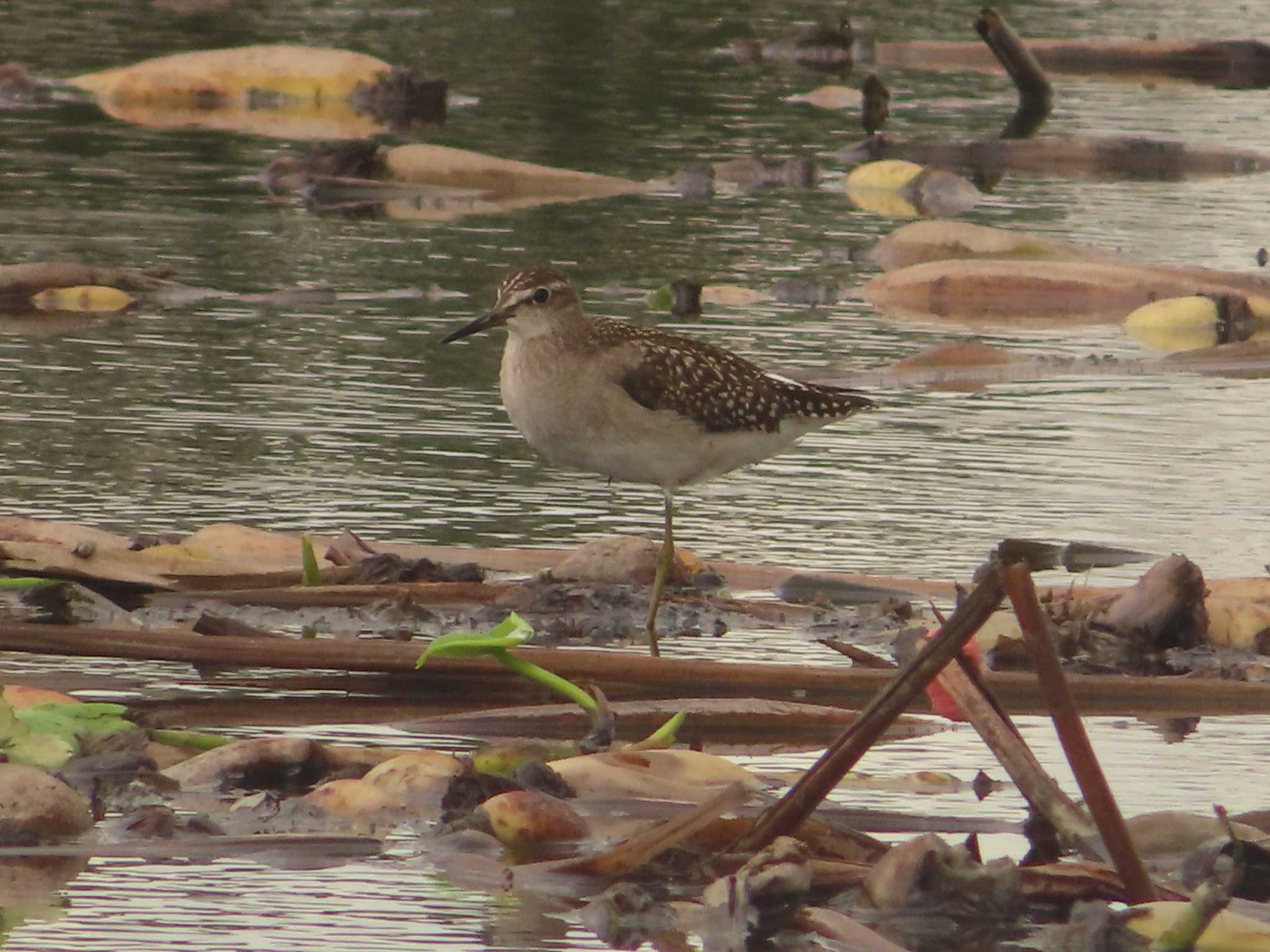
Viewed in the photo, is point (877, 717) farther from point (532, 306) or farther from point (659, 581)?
point (532, 306)

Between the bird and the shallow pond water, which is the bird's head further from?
the shallow pond water

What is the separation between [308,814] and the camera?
4734 mm

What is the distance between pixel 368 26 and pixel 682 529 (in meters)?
14.1

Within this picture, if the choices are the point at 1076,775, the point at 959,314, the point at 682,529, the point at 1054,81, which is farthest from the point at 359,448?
the point at 1054,81

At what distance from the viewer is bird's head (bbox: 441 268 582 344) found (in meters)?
7.65

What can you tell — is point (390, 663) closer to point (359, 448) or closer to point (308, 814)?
point (308, 814)

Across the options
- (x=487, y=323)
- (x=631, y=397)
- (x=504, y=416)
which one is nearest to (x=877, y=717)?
(x=631, y=397)

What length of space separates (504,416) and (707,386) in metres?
1.46

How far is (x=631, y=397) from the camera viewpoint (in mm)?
7488

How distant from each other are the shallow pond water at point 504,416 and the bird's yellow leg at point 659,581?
0.15 m

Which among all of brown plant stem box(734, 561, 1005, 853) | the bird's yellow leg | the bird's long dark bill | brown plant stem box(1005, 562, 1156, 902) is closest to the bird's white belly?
the bird's long dark bill

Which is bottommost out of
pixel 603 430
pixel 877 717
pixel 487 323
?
pixel 603 430

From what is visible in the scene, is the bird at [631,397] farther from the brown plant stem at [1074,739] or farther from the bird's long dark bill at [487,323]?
the brown plant stem at [1074,739]

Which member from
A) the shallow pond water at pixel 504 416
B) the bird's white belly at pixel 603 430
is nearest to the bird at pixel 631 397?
the bird's white belly at pixel 603 430
